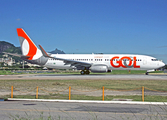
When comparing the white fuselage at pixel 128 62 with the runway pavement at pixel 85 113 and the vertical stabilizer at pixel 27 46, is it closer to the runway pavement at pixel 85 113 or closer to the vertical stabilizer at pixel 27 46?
the vertical stabilizer at pixel 27 46

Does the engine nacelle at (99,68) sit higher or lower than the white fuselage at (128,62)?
lower

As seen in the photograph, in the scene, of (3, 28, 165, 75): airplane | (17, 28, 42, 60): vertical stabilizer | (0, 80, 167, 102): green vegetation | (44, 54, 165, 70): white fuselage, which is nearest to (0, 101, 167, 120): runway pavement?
(0, 80, 167, 102): green vegetation

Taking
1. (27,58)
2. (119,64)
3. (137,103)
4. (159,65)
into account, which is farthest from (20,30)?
(137,103)

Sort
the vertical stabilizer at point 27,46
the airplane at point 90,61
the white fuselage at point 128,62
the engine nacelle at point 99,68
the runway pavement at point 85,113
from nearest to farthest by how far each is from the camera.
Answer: the runway pavement at point 85,113 → the engine nacelle at point 99,68 → the airplane at point 90,61 → the white fuselage at point 128,62 → the vertical stabilizer at point 27,46

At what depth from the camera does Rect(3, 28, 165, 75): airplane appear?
47938 mm

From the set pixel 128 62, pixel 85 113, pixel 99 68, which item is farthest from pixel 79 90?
pixel 128 62

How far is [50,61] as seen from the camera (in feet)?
169

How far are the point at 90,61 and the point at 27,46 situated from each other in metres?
14.8

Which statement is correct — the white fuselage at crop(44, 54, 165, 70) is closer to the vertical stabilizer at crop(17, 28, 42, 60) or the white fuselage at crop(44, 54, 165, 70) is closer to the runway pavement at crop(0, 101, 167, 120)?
the vertical stabilizer at crop(17, 28, 42, 60)

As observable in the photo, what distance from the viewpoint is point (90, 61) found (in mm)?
50656

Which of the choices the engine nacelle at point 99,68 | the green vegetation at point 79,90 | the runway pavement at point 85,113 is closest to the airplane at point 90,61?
the engine nacelle at point 99,68

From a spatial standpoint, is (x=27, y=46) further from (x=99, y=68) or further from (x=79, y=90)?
(x=79, y=90)

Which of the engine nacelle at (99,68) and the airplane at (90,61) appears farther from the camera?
the airplane at (90,61)

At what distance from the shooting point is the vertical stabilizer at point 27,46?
51156 millimetres
